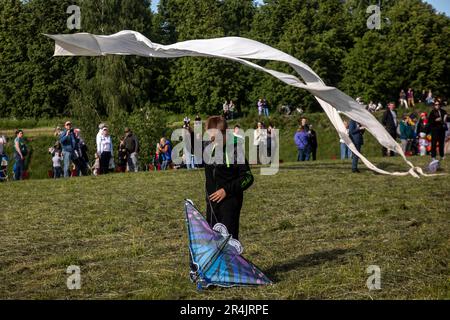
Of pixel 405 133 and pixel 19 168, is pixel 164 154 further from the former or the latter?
pixel 405 133

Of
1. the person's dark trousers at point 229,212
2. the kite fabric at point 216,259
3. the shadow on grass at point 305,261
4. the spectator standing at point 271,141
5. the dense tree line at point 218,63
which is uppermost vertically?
the dense tree line at point 218,63

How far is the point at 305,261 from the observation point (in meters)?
11.3

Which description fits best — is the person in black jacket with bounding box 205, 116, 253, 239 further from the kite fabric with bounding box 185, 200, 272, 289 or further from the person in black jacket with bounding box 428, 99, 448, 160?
the person in black jacket with bounding box 428, 99, 448, 160

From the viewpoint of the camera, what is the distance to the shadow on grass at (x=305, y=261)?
10570 millimetres

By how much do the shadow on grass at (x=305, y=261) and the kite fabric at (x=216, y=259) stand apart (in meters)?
0.52

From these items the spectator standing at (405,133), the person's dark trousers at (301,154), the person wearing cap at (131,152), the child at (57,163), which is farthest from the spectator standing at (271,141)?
the child at (57,163)

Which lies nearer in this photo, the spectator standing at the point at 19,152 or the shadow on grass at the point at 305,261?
the shadow on grass at the point at 305,261

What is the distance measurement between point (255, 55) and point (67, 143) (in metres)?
20.9

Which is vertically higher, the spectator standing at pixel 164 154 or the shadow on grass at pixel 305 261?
the spectator standing at pixel 164 154

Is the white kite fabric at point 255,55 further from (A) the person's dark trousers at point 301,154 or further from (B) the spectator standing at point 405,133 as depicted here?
(B) the spectator standing at point 405,133

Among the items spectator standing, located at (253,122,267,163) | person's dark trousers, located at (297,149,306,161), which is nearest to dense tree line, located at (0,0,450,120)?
spectator standing, located at (253,122,267,163)

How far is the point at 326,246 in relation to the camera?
40.9ft

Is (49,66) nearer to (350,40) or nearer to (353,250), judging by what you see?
(350,40)

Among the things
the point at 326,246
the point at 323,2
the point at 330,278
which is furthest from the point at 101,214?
the point at 323,2
